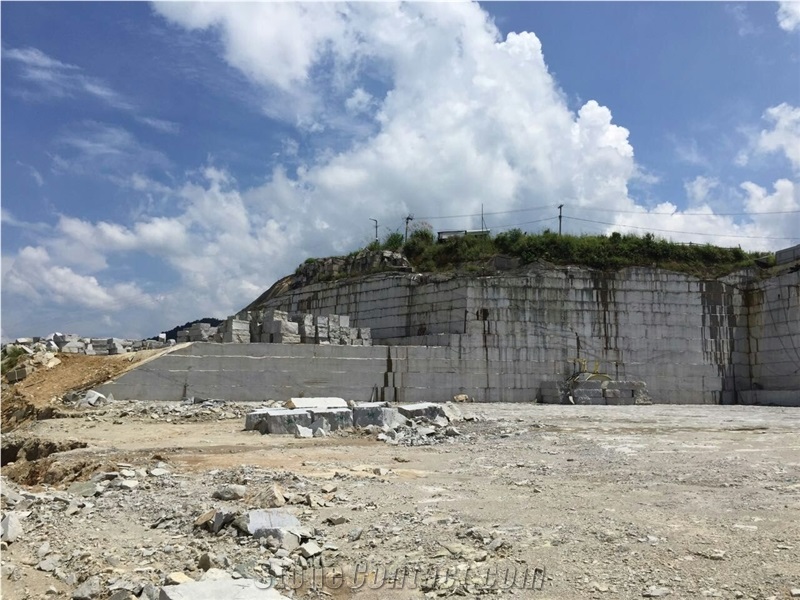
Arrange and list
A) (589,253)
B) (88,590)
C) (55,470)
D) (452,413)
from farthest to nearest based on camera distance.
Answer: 1. (589,253)
2. (452,413)
3. (55,470)
4. (88,590)

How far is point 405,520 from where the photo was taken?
5.81 metres

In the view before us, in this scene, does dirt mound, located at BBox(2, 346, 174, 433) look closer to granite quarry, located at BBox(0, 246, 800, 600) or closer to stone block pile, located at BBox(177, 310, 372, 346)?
granite quarry, located at BBox(0, 246, 800, 600)

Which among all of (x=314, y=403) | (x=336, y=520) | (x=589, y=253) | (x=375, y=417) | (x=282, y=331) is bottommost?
(x=336, y=520)

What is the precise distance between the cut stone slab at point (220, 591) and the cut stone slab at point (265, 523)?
3.50ft

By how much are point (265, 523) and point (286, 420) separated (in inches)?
308

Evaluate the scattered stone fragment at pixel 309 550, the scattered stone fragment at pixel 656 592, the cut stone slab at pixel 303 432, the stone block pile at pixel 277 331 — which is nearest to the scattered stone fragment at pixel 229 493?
the scattered stone fragment at pixel 309 550

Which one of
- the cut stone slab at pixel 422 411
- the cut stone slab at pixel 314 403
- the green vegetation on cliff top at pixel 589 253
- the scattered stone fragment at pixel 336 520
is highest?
the green vegetation on cliff top at pixel 589 253

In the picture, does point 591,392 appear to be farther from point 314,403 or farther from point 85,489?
point 85,489

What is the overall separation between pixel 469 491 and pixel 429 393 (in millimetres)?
14345

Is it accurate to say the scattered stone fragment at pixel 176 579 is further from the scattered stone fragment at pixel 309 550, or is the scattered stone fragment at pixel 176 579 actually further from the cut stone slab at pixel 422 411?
the cut stone slab at pixel 422 411

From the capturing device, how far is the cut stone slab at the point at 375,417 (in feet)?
44.8

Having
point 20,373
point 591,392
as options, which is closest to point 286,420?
point 20,373

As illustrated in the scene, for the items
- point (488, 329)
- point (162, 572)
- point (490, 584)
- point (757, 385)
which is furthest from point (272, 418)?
point (757, 385)

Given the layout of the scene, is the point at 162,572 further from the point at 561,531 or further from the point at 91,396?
the point at 91,396
